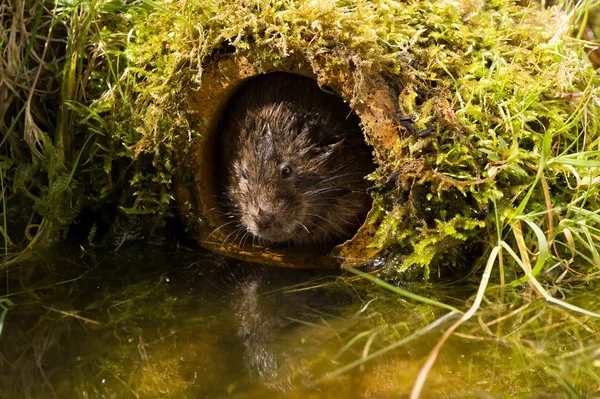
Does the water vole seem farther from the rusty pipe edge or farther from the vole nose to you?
the rusty pipe edge

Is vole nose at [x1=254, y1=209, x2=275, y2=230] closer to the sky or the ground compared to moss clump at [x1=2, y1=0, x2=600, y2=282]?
closer to the ground

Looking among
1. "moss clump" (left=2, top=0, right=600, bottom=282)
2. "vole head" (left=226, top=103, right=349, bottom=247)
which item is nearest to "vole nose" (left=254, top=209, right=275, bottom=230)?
"vole head" (left=226, top=103, right=349, bottom=247)

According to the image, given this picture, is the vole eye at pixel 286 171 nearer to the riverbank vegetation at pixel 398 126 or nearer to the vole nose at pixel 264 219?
the vole nose at pixel 264 219

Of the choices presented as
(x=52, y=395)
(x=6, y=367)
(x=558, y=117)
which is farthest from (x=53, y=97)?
(x=558, y=117)

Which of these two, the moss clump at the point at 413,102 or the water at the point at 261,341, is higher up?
the moss clump at the point at 413,102

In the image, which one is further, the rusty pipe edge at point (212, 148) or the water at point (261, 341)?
the rusty pipe edge at point (212, 148)

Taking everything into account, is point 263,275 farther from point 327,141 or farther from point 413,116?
point 413,116

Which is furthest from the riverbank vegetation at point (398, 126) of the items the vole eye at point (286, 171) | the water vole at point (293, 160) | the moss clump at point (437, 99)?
the vole eye at point (286, 171)
